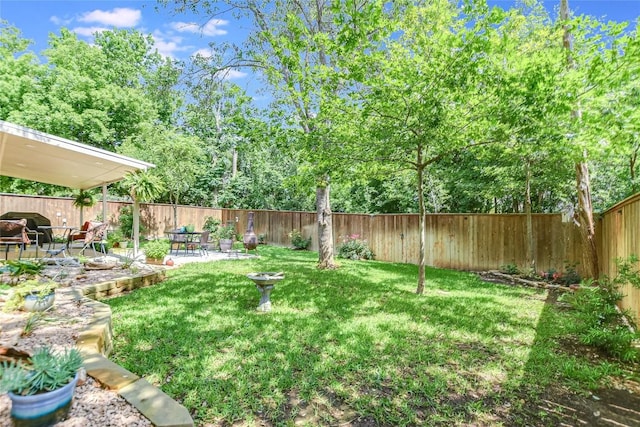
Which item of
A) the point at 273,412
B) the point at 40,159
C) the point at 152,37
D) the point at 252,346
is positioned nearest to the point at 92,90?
the point at 152,37

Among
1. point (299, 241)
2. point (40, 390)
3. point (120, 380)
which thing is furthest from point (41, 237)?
point (40, 390)

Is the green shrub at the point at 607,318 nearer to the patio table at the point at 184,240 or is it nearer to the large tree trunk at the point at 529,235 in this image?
the large tree trunk at the point at 529,235

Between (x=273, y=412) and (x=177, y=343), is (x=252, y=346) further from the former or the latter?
(x=273, y=412)

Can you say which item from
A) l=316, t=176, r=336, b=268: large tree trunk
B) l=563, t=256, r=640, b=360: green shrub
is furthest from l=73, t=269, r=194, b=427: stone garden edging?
l=316, t=176, r=336, b=268: large tree trunk

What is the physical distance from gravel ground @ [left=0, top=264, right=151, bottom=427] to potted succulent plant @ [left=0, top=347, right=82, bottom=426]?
11cm

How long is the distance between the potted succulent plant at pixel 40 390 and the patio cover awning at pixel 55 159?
472cm

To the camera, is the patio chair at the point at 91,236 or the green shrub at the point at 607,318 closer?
the green shrub at the point at 607,318

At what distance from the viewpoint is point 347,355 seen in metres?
3.09

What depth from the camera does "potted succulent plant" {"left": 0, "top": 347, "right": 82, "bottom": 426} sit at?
1594 millimetres

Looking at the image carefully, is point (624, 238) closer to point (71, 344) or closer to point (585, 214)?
point (585, 214)

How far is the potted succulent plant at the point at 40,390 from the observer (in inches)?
62.7

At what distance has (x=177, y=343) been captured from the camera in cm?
328

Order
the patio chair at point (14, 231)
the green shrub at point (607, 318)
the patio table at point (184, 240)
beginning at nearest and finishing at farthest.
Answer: the green shrub at point (607, 318) → the patio chair at point (14, 231) → the patio table at point (184, 240)

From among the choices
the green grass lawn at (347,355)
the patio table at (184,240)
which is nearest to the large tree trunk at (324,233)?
the green grass lawn at (347,355)
